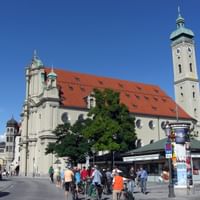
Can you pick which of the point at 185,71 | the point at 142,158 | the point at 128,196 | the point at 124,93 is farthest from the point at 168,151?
the point at 185,71

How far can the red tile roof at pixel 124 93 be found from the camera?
71.1 meters

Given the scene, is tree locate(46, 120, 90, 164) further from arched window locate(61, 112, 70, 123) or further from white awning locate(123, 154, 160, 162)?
arched window locate(61, 112, 70, 123)

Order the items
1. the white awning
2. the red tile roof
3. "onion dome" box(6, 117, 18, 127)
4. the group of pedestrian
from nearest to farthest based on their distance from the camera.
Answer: the group of pedestrian
the white awning
the red tile roof
"onion dome" box(6, 117, 18, 127)

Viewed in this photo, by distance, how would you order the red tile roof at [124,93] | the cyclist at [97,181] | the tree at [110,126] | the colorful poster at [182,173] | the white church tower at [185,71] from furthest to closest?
the white church tower at [185,71] < the red tile roof at [124,93] < the tree at [110,126] < the colorful poster at [182,173] < the cyclist at [97,181]

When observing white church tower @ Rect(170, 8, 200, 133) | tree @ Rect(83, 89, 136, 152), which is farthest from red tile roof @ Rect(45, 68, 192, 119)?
tree @ Rect(83, 89, 136, 152)

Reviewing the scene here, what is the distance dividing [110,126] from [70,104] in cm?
2391

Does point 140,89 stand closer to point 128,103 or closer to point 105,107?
point 128,103

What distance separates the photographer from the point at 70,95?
231ft

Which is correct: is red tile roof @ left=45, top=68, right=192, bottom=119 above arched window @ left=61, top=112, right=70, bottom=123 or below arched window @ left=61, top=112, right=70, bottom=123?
above

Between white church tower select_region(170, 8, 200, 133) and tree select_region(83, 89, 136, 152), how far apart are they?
35.5m

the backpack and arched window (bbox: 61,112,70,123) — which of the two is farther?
arched window (bbox: 61,112,70,123)

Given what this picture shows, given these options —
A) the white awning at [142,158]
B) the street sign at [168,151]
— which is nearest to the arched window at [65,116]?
the white awning at [142,158]

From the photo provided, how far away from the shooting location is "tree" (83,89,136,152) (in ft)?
148

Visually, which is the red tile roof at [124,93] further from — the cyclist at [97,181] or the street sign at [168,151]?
the cyclist at [97,181]
